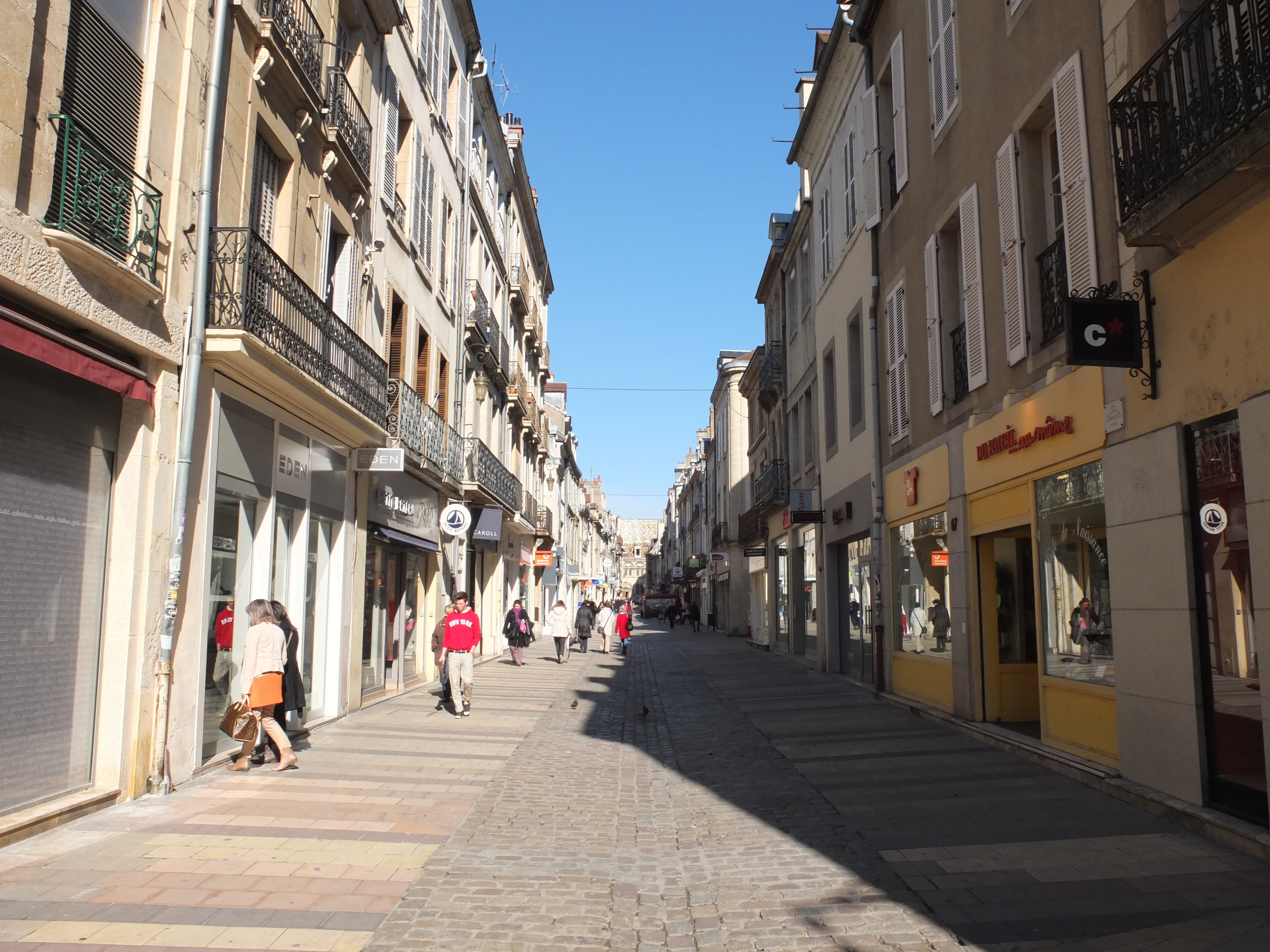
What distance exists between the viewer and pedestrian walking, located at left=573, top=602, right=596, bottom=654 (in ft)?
105

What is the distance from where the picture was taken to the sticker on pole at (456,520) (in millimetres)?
17734

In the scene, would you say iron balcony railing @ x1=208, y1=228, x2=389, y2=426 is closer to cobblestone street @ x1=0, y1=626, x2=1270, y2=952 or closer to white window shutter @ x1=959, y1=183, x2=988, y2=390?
cobblestone street @ x1=0, y1=626, x2=1270, y2=952

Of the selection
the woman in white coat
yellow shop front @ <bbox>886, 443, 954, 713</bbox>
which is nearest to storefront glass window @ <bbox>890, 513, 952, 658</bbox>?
yellow shop front @ <bbox>886, 443, 954, 713</bbox>

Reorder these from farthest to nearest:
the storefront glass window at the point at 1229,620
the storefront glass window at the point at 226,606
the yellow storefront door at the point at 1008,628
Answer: the yellow storefront door at the point at 1008,628, the storefront glass window at the point at 226,606, the storefront glass window at the point at 1229,620

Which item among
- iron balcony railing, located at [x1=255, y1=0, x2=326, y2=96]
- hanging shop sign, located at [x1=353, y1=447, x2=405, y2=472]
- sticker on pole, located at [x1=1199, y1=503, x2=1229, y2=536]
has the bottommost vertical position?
sticker on pole, located at [x1=1199, y1=503, x2=1229, y2=536]

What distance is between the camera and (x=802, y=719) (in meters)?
13.4

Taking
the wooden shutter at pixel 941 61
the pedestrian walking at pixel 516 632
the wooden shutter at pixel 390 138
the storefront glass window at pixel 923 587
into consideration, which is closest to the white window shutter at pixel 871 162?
the wooden shutter at pixel 941 61

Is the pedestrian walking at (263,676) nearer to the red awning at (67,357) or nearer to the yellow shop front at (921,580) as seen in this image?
the red awning at (67,357)

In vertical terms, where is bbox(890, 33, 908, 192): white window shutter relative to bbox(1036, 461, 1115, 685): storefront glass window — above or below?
above

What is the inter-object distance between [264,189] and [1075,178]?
8503 millimetres

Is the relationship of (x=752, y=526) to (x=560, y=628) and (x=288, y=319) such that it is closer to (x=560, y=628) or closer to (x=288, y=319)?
(x=560, y=628)

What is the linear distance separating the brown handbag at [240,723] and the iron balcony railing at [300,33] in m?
6.85

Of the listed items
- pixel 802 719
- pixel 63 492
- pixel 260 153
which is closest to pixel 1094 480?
pixel 802 719

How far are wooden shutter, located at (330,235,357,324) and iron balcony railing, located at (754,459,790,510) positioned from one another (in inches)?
525
